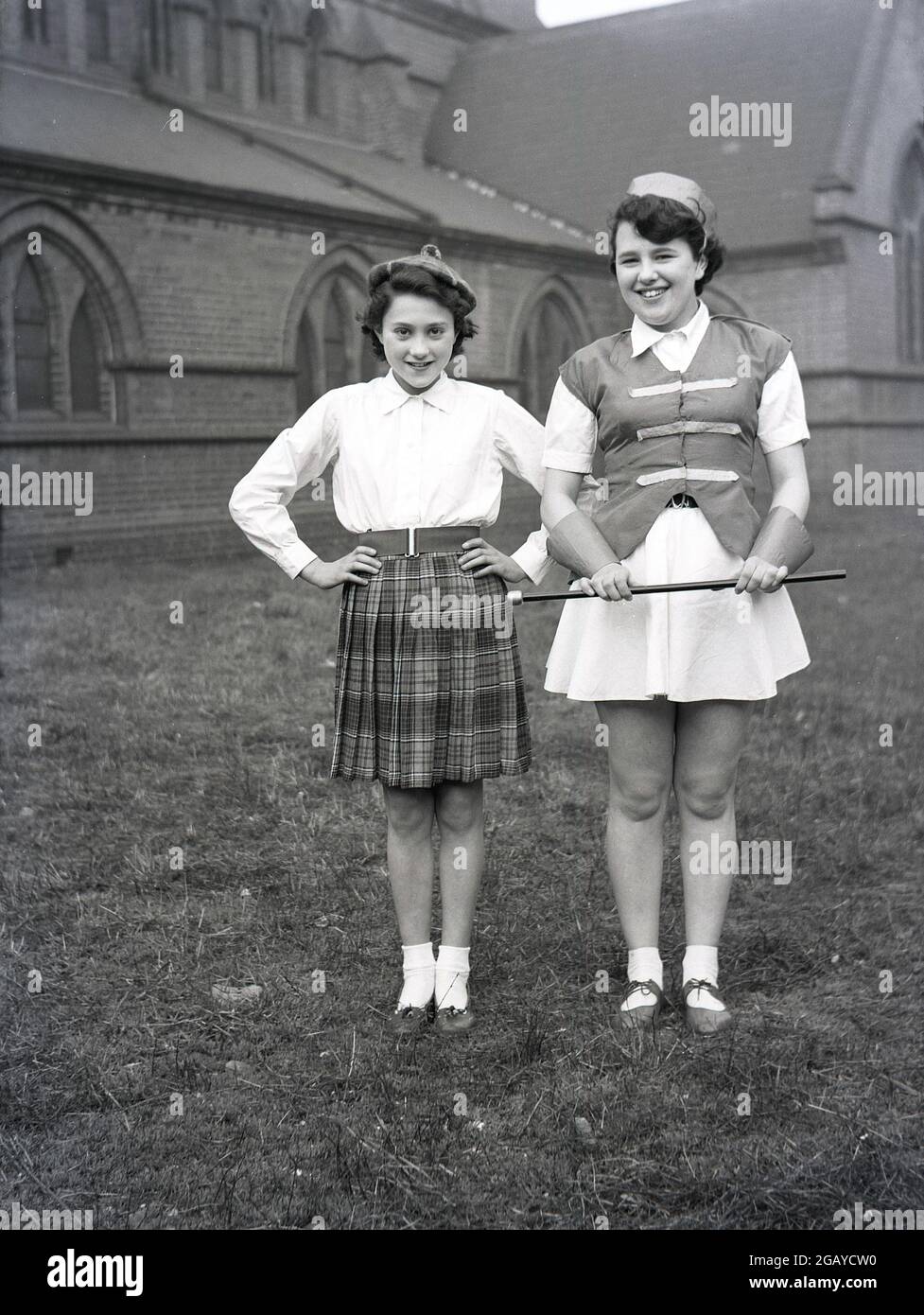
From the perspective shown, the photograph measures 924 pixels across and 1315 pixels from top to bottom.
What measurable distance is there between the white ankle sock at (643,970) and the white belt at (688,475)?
3.99 feet

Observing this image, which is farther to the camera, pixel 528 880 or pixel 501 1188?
pixel 528 880

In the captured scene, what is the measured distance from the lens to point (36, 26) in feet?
→ 50.7

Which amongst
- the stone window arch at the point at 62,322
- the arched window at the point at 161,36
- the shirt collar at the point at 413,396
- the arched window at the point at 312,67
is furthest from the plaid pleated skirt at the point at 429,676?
the arched window at the point at 312,67

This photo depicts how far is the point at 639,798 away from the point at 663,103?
18.1m

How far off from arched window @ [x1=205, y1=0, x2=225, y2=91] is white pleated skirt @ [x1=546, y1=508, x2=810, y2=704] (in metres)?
16.5

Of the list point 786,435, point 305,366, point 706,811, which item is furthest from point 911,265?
point 706,811

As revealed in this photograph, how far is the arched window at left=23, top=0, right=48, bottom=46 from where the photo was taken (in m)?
15.4

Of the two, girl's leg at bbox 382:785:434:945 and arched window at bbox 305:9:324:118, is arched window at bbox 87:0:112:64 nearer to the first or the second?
arched window at bbox 305:9:324:118

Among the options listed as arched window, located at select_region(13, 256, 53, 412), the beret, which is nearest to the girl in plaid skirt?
the beret

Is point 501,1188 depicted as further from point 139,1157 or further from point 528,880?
point 528,880

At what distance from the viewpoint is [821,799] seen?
17.9 ft

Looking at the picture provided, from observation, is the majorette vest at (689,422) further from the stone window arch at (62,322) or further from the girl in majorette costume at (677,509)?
the stone window arch at (62,322)

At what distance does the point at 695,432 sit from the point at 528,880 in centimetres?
198

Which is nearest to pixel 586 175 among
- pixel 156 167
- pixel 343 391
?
pixel 156 167
